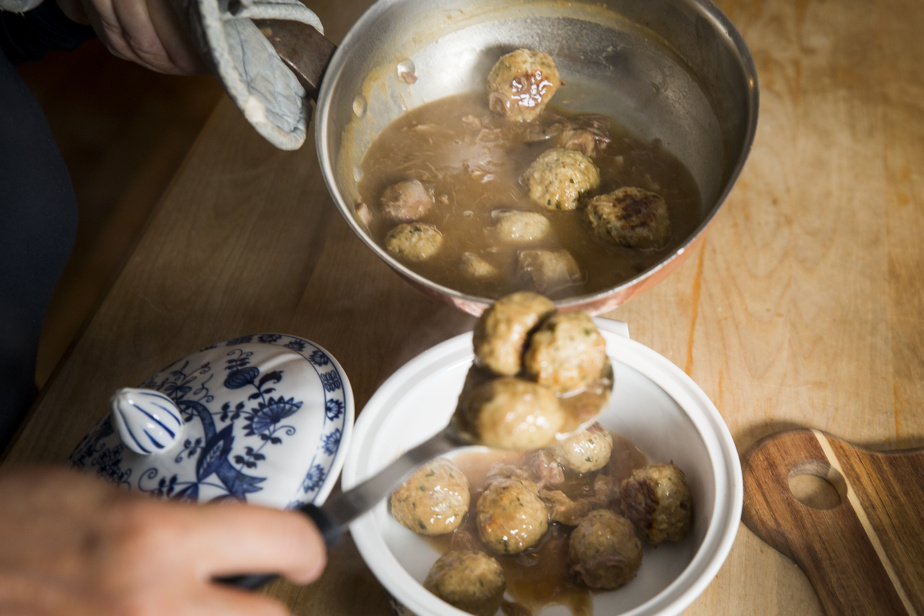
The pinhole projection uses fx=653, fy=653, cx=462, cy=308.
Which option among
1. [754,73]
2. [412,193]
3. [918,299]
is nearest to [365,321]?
[412,193]

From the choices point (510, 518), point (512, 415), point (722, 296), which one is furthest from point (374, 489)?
point (722, 296)

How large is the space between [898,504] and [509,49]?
120 centimetres

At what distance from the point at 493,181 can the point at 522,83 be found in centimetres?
21

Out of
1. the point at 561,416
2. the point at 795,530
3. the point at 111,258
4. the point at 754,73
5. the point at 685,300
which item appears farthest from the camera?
the point at 111,258

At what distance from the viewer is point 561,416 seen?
84 cm

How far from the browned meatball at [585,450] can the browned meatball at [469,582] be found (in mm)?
238

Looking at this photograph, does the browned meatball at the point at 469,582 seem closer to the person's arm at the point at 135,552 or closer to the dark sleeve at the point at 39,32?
Result: the person's arm at the point at 135,552

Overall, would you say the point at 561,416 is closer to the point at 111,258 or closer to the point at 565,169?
the point at 565,169

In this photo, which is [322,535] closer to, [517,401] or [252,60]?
[517,401]

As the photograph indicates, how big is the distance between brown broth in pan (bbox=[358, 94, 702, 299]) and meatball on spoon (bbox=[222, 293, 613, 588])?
0.32 metres

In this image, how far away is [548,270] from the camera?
1164mm

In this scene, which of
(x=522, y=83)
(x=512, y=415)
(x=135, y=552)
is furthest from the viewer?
(x=522, y=83)

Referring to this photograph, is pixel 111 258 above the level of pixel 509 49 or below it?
below

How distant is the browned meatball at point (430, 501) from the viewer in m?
1.03
